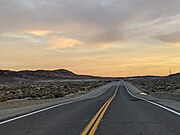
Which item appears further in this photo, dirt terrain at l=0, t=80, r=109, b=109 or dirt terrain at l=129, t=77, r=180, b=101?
dirt terrain at l=129, t=77, r=180, b=101

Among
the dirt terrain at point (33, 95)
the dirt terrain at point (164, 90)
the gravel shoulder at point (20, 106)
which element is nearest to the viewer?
the gravel shoulder at point (20, 106)

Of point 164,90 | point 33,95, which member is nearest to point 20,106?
point 33,95

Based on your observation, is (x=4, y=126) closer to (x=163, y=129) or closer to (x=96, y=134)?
(x=96, y=134)

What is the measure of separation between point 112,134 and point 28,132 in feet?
9.07

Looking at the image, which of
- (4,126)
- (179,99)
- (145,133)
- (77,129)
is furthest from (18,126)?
(179,99)

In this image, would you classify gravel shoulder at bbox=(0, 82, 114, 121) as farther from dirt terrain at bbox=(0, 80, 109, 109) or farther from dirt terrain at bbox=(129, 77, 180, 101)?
dirt terrain at bbox=(129, 77, 180, 101)

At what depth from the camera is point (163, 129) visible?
33.8 ft

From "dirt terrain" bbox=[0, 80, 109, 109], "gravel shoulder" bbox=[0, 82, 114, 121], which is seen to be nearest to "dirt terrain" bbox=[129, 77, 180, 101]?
"gravel shoulder" bbox=[0, 82, 114, 121]

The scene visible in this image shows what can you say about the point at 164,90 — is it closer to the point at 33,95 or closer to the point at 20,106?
the point at 33,95

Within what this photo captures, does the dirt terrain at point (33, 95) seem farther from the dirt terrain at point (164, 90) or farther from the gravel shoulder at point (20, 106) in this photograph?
the dirt terrain at point (164, 90)

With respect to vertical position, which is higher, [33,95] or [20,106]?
[33,95]

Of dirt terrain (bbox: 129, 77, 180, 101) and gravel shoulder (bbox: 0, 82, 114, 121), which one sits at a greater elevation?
dirt terrain (bbox: 129, 77, 180, 101)

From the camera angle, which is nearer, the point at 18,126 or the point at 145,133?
the point at 145,133

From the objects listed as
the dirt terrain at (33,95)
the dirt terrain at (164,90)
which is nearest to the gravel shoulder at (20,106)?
the dirt terrain at (33,95)
